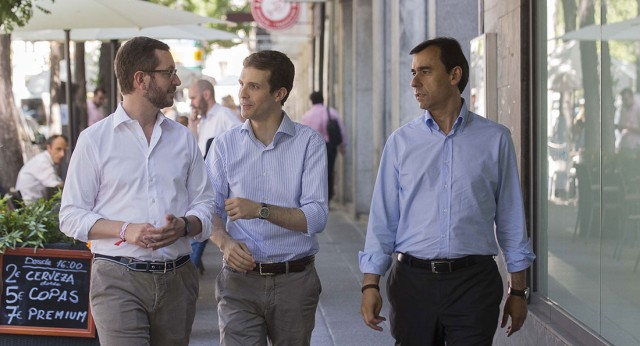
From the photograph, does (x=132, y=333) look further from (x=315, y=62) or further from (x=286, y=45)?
(x=286, y=45)

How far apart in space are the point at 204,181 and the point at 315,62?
90.8ft

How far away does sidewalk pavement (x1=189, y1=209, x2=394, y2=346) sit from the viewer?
905 cm

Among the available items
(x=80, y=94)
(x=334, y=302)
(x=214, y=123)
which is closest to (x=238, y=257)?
(x=334, y=302)

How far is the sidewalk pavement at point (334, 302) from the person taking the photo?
905 centimetres

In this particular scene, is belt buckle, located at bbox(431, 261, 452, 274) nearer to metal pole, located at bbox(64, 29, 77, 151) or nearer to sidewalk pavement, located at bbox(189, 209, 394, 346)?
sidewalk pavement, located at bbox(189, 209, 394, 346)

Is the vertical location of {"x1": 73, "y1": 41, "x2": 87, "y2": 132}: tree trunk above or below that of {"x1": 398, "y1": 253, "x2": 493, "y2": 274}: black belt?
above

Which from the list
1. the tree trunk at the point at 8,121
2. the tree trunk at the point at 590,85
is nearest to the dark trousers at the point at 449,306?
the tree trunk at the point at 590,85

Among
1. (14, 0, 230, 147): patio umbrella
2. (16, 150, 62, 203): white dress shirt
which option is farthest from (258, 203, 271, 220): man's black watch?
(16, 150, 62, 203): white dress shirt

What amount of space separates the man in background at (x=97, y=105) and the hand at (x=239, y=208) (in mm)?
16474

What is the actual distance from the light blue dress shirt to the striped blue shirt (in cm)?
29

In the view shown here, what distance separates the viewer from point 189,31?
16609 mm

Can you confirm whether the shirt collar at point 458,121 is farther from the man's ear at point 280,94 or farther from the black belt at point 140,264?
the black belt at point 140,264

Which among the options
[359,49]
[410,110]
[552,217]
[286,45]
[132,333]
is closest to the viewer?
[132,333]

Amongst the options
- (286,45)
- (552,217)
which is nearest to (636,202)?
(552,217)
